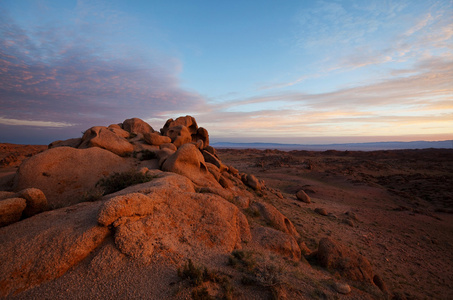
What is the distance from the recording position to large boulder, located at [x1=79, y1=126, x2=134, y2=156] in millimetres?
11914

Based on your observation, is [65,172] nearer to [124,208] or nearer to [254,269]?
[124,208]

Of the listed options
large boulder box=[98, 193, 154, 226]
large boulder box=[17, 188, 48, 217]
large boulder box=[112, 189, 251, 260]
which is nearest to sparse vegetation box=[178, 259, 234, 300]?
large boulder box=[112, 189, 251, 260]

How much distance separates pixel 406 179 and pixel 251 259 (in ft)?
92.6

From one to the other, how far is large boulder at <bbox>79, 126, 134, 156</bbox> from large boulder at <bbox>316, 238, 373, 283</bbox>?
10456 millimetres

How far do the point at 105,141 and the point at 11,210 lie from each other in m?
7.31

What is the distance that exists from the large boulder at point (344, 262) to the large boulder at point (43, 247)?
6112 millimetres

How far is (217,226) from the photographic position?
20.0 ft

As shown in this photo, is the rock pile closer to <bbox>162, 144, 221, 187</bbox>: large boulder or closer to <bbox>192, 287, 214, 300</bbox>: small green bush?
<bbox>162, 144, 221, 187</bbox>: large boulder

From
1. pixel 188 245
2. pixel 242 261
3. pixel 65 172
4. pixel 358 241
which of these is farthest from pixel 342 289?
pixel 65 172

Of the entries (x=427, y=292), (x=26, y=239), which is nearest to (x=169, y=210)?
(x=26, y=239)

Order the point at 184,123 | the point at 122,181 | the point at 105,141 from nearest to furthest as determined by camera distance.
Result: the point at 122,181, the point at 105,141, the point at 184,123

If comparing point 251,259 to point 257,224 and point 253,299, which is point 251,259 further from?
point 257,224

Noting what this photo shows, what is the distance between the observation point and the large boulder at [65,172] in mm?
8445

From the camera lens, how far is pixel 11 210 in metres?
5.19
